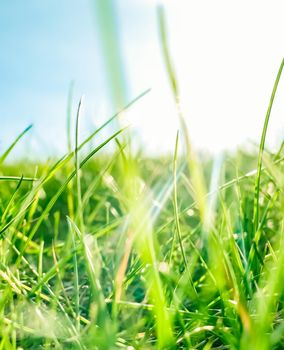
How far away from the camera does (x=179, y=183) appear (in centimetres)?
129

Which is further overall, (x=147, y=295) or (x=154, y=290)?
(x=147, y=295)

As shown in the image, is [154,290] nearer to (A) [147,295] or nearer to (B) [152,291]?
(B) [152,291]

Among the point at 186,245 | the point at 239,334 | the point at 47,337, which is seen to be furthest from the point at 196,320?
the point at 186,245

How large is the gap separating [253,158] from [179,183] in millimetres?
687

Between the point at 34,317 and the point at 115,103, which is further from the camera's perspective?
the point at 34,317

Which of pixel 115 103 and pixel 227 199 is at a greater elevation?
pixel 115 103

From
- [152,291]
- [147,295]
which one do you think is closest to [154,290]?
[152,291]

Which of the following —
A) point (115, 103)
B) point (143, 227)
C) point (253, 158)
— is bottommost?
point (253, 158)

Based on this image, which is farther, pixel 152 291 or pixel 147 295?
pixel 147 295

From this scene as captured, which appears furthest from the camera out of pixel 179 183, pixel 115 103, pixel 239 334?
pixel 179 183

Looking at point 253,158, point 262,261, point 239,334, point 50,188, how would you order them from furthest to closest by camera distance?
1. point 253,158
2. point 50,188
3. point 262,261
4. point 239,334

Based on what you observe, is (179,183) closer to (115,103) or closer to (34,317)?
(34,317)

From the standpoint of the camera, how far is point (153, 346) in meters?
0.51

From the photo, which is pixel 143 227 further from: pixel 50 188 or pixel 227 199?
pixel 50 188
